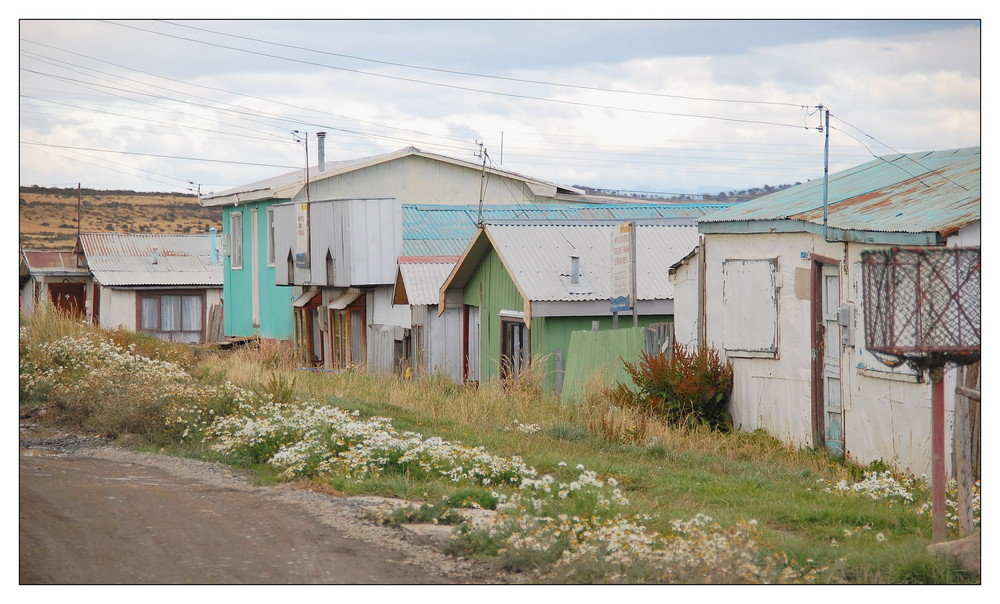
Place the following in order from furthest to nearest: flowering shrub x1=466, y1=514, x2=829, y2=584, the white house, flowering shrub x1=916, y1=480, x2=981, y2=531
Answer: the white house < flowering shrub x1=916, y1=480, x2=981, y2=531 < flowering shrub x1=466, y1=514, x2=829, y2=584

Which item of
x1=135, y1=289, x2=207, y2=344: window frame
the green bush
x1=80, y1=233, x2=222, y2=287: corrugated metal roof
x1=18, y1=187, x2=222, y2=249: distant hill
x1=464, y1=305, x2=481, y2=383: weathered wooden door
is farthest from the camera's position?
x1=18, y1=187, x2=222, y2=249: distant hill

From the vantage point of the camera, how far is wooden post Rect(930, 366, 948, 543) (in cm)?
553

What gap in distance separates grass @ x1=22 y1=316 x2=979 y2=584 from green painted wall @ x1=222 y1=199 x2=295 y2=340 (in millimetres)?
12309

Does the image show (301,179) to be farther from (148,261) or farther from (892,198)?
(892,198)

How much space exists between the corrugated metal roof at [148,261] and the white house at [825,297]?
24.2 meters

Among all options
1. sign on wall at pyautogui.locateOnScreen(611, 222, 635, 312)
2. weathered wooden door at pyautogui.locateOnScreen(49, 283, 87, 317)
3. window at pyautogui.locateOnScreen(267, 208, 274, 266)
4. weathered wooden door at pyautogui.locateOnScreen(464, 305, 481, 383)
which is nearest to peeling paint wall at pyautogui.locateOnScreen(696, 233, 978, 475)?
sign on wall at pyautogui.locateOnScreen(611, 222, 635, 312)

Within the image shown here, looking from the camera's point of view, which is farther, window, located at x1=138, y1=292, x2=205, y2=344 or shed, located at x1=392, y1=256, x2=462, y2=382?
window, located at x1=138, y1=292, x2=205, y2=344

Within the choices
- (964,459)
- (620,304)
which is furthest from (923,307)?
(620,304)

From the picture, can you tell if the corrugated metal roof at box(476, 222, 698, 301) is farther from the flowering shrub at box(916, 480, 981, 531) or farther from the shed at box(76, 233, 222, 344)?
the shed at box(76, 233, 222, 344)

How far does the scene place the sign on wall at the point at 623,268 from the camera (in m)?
12.6

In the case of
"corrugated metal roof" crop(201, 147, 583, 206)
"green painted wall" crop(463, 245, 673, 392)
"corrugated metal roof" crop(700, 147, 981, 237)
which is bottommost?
"green painted wall" crop(463, 245, 673, 392)

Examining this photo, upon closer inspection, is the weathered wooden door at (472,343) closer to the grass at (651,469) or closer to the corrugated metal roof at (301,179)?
the grass at (651,469)

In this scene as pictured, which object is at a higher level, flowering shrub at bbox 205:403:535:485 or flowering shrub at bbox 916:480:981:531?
flowering shrub at bbox 205:403:535:485

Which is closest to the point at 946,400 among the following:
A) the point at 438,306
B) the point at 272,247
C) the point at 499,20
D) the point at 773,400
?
the point at 773,400
